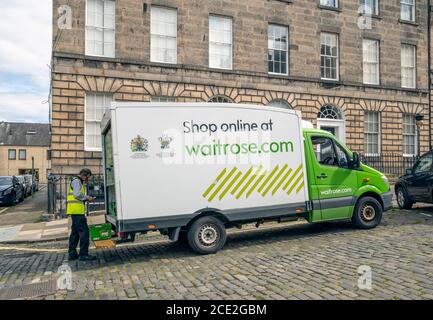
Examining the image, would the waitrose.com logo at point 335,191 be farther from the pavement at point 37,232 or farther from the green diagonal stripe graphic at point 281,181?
the pavement at point 37,232

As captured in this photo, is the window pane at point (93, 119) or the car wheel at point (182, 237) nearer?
the car wheel at point (182, 237)

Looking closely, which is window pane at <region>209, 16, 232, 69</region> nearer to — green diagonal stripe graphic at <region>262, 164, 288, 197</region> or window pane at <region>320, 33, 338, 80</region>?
window pane at <region>320, 33, 338, 80</region>

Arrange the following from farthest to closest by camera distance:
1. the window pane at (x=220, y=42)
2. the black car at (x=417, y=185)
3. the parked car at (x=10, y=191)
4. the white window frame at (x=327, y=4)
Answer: the white window frame at (x=327, y=4)
the parked car at (x=10, y=191)
the window pane at (x=220, y=42)
the black car at (x=417, y=185)

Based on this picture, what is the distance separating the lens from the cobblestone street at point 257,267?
497cm

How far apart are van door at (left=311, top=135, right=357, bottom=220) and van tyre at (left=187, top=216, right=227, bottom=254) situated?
96.9 inches

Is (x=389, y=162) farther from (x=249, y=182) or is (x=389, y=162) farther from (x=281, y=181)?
(x=249, y=182)

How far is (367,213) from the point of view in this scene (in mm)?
9117

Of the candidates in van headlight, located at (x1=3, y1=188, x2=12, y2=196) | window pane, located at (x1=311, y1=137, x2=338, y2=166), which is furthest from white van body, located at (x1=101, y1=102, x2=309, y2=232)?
van headlight, located at (x1=3, y1=188, x2=12, y2=196)

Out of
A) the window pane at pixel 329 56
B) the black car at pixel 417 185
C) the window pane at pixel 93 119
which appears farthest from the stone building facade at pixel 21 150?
the black car at pixel 417 185

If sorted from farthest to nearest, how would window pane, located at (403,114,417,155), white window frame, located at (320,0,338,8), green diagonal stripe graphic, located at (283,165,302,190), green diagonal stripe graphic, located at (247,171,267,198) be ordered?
window pane, located at (403,114,417,155) < white window frame, located at (320,0,338,8) < green diagonal stripe graphic, located at (283,165,302,190) < green diagonal stripe graphic, located at (247,171,267,198)

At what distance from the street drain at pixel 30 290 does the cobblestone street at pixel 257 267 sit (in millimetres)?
159

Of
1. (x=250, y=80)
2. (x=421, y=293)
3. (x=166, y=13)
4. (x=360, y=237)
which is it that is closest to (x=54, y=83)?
(x=166, y=13)

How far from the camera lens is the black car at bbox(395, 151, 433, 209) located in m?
11.2
